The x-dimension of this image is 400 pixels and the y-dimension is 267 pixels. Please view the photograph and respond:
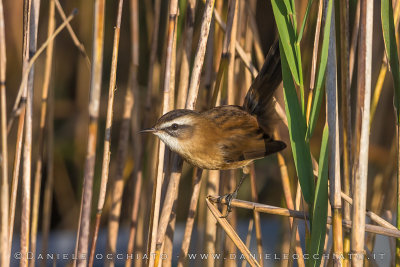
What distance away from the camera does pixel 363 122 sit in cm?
178

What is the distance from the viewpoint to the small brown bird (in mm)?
2477

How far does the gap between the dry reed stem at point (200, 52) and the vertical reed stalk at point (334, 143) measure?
50cm

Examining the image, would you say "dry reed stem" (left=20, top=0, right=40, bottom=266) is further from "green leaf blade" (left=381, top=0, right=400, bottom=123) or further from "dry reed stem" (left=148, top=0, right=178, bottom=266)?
"green leaf blade" (left=381, top=0, right=400, bottom=123)

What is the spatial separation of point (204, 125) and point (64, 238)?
5.07ft

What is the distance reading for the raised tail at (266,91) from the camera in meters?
2.48

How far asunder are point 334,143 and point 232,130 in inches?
39.2

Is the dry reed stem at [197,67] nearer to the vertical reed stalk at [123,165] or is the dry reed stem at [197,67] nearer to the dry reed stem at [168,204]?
the dry reed stem at [168,204]

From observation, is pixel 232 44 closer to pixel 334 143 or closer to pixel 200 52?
pixel 200 52

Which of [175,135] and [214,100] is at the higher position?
[214,100]

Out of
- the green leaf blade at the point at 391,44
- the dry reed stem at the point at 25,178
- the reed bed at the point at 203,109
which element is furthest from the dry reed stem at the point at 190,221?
the green leaf blade at the point at 391,44

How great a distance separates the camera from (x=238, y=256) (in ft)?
9.95

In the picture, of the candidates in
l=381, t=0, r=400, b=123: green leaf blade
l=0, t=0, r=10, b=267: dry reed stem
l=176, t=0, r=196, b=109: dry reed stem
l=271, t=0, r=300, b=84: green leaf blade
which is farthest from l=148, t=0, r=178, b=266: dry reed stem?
l=381, t=0, r=400, b=123: green leaf blade

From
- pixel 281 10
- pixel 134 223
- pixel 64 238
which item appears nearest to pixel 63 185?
pixel 64 238

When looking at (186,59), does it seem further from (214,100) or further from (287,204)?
(287,204)
